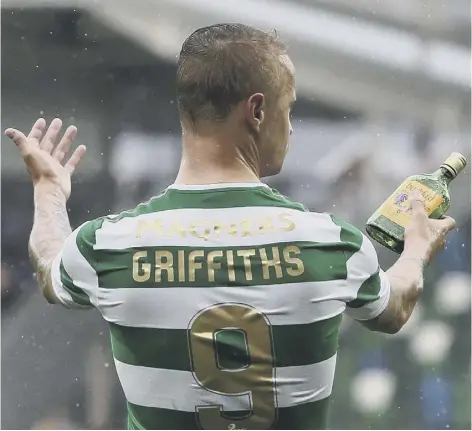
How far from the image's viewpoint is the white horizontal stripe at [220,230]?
0.68 m

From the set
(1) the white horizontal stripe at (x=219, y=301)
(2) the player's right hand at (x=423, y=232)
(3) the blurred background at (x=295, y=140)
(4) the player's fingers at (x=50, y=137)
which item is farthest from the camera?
(3) the blurred background at (x=295, y=140)

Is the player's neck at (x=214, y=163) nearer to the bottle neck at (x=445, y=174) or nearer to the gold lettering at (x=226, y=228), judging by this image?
the gold lettering at (x=226, y=228)

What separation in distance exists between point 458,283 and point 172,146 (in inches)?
37.7

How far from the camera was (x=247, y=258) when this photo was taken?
0.68 metres

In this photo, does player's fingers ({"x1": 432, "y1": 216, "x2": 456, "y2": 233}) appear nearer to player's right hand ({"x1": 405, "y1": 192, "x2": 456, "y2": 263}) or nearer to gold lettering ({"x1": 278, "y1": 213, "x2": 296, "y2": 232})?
player's right hand ({"x1": 405, "y1": 192, "x2": 456, "y2": 263})

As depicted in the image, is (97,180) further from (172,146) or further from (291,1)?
(291,1)

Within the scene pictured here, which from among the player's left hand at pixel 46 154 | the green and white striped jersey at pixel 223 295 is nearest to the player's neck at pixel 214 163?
the green and white striped jersey at pixel 223 295

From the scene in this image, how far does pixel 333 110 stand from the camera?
6.44 feet

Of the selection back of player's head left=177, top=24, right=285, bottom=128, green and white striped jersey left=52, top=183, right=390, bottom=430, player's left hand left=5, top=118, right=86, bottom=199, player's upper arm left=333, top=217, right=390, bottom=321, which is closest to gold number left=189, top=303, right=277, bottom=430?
green and white striped jersey left=52, top=183, right=390, bottom=430

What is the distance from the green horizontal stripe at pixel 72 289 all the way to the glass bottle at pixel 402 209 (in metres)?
Answer: 0.36

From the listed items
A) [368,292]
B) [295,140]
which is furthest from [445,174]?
[295,140]

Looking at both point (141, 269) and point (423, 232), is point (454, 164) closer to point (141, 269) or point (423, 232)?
point (423, 232)

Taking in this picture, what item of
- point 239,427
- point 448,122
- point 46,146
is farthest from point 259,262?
point 448,122

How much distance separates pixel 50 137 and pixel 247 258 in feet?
1.28
